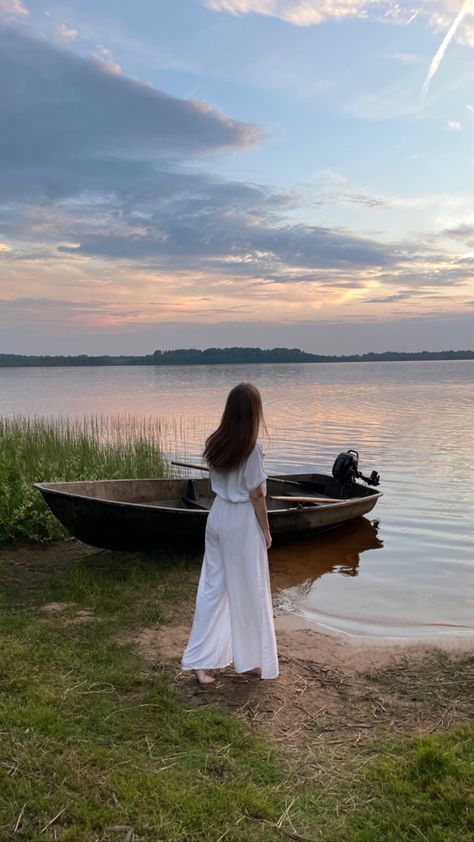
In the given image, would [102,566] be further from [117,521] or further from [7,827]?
[7,827]

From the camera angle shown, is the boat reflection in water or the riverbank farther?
the boat reflection in water

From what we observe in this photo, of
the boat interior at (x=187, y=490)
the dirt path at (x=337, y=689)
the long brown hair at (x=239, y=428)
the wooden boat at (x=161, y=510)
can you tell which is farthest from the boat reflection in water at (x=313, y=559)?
the long brown hair at (x=239, y=428)

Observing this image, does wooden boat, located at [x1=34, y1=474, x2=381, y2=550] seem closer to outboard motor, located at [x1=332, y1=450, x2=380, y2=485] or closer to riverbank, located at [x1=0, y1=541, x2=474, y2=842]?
outboard motor, located at [x1=332, y1=450, x2=380, y2=485]

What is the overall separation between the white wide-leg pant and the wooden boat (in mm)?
3029

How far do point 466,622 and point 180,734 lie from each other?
460 centimetres

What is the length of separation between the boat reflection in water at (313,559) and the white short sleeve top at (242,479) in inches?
133

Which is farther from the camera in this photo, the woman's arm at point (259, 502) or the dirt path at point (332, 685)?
the woman's arm at point (259, 502)

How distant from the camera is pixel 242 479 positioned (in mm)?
4750

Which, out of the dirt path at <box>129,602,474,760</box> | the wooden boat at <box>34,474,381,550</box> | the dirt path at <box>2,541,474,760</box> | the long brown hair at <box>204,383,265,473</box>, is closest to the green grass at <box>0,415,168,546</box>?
the wooden boat at <box>34,474,381,550</box>

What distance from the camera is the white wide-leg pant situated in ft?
15.5

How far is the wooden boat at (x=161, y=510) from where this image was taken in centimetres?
767

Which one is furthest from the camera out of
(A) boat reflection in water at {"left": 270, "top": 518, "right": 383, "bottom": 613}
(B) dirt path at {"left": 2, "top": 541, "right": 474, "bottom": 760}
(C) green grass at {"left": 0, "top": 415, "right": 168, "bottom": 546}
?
(C) green grass at {"left": 0, "top": 415, "right": 168, "bottom": 546}

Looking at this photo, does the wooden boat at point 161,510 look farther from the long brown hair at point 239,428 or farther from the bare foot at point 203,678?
the long brown hair at point 239,428

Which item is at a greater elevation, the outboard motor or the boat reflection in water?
the outboard motor
